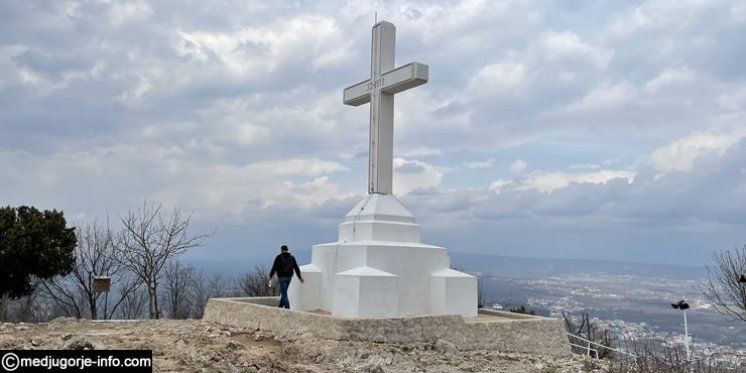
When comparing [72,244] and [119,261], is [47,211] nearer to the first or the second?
[72,244]

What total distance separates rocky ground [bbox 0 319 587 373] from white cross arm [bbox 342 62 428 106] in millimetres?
5020

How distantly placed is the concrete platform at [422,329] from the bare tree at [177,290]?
16404mm

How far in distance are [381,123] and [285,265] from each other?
3.37 meters

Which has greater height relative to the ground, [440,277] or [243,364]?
[440,277]

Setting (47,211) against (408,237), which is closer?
(408,237)

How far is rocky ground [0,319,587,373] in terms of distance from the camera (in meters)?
7.76

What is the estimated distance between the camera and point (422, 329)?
10.2 metres

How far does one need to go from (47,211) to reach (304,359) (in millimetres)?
15137

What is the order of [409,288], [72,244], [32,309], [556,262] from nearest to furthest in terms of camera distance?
[409,288], [72,244], [32,309], [556,262]

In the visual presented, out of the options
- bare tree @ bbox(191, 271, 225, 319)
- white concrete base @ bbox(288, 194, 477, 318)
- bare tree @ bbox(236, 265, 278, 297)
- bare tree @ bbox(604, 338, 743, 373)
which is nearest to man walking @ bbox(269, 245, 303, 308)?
white concrete base @ bbox(288, 194, 477, 318)

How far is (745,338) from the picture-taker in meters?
14.7

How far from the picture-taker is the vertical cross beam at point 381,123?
1287cm

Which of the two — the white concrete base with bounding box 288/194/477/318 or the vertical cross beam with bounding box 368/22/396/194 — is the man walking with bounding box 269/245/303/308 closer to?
the white concrete base with bounding box 288/194/477/318

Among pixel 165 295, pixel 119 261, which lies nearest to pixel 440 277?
pixel 119 261
